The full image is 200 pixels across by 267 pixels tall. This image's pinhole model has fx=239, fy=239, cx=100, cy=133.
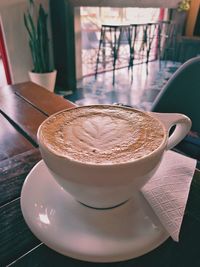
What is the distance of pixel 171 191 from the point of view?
1.19ft

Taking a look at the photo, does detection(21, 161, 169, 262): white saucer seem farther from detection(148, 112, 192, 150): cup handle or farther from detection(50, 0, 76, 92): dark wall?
detection(50, 0, 76, 92): dark wall

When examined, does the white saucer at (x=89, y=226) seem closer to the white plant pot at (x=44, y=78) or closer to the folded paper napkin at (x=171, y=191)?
the folded paper napkin at (x=171, y=191)

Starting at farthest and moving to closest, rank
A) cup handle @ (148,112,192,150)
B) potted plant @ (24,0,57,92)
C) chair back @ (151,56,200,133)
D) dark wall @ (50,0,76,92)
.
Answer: dark wall @ (50,0,76,92)
potted plant @ (24,0,57,92)
chair back @ (151,56,200,133)
cup handle @ (148,112,192,150)

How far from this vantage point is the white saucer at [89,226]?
288 millimetres

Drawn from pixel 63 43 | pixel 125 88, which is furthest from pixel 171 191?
pixel 125 88

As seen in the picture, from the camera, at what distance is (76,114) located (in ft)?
1.31

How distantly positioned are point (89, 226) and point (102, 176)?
0.09 meters

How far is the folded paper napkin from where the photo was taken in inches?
12.5

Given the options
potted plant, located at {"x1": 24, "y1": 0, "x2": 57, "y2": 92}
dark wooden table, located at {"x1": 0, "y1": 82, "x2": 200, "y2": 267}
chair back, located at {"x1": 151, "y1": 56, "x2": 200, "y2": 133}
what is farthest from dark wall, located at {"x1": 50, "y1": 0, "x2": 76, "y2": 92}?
dark wooden table, located at {"x1": 0, "y1": 82, "x2": 200, "y2": 267}

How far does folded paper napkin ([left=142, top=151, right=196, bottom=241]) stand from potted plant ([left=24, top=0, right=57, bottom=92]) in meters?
2.06

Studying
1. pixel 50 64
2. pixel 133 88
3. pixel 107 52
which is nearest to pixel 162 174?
pixel 50 64

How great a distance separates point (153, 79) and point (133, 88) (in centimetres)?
53

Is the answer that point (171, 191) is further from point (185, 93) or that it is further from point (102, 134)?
point (185, 93)

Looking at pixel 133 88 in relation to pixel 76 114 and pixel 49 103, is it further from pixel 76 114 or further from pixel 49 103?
pixel 76 114
